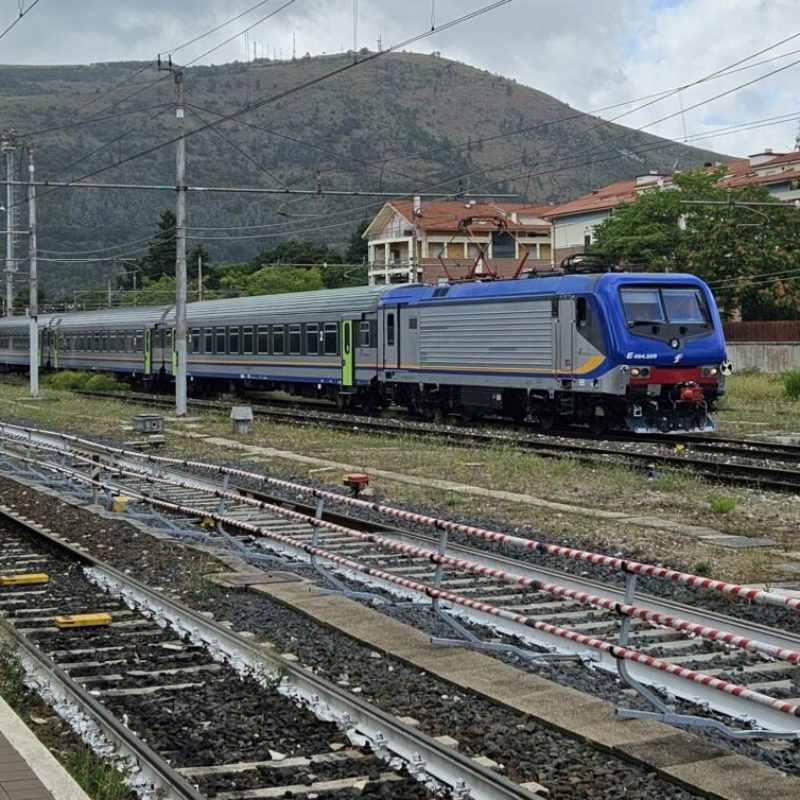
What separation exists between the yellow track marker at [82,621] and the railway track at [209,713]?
2cm

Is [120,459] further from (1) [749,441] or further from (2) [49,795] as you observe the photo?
(2) [49,795]

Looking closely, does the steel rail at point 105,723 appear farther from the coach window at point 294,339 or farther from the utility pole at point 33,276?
the utility pole at point 33,276

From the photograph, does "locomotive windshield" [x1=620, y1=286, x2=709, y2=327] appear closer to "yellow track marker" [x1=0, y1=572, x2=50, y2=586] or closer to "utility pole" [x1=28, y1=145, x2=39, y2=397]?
"yellow track marker" [x1=0, y1=572, x2=50, y2=586]

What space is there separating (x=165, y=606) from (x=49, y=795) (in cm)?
470

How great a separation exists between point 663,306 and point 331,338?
12.6 meters

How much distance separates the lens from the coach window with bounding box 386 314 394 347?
106ft

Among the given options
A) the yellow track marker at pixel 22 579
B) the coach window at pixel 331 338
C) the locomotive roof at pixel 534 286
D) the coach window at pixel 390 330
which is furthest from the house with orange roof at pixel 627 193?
the yellow track marker at pixel 22 579

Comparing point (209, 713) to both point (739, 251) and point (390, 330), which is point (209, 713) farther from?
point (739, 251)

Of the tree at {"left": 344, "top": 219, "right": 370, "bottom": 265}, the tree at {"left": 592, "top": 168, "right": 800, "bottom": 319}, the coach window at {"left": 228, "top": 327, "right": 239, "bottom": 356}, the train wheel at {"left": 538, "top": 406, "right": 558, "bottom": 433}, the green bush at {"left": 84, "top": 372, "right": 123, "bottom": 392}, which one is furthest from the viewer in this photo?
the tree at {"left": 344, "top": 219, "right": 370, "bottom": 265}

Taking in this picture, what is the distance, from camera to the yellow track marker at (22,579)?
11961 millimetres

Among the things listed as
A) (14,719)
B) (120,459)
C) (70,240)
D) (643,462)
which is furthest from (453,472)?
(70,240)

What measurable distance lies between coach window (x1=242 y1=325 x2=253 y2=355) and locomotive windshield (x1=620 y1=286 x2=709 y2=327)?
18.4 metres

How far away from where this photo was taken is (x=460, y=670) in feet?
27.7

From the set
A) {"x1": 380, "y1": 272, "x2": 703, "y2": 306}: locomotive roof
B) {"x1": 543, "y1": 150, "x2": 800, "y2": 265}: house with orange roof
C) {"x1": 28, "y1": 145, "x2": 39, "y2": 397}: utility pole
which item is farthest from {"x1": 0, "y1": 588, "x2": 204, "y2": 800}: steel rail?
{"x1": 543, "y1": 150, "x2": 800, "y2": 265}: house with orange roof
